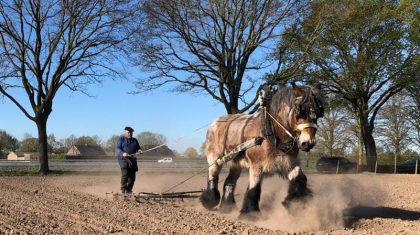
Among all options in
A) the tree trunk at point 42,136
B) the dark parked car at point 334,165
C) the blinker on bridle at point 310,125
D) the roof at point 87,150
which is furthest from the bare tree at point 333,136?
the blinker on bridle at point 310,125

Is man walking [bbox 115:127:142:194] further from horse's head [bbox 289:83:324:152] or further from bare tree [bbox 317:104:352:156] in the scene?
bare tree [bbox 317:104:352:156]

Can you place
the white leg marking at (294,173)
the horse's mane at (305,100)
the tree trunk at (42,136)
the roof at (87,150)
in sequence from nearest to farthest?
the horse's mane at (305,100), the white leg marking at (294,173), the tree trunk at (42,136), the roof at (87,150)

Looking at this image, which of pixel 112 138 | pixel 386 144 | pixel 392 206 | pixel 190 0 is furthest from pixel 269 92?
pixel 112 138

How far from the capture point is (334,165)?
36531mm

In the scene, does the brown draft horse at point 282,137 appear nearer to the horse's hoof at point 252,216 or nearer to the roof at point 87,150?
the horse's hoof at point 252,216

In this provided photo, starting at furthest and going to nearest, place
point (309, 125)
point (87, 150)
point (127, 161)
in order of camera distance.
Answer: point (87, 150)
point (127, 161)
point (309, 125)

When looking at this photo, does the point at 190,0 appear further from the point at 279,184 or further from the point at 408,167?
the point at 408,167

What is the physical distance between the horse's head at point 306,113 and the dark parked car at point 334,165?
2780 cm

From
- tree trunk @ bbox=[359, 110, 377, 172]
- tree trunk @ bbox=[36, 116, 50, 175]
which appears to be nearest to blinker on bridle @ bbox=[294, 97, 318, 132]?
tree trunk @ bbox=[36, 116, 50, 175]

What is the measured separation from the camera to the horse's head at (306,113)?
7.54 meters

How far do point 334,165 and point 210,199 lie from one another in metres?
27.8

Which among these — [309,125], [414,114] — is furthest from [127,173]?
[414,114]

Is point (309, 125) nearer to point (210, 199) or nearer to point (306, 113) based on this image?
point (306, 113)

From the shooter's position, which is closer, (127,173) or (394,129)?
(127,173)
